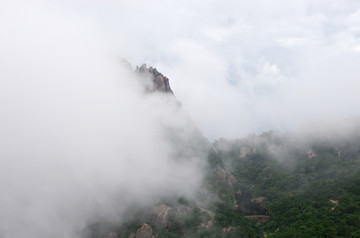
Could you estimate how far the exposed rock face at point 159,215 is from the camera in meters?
133

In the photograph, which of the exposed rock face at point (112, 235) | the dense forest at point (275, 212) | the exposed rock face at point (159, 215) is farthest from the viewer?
the exposed rock face at point (159, 215)

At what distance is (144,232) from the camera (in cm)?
12300

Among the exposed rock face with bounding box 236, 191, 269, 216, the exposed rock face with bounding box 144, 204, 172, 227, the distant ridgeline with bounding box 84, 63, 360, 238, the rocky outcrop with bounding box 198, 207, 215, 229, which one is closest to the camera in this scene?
the distant ridgeline with bounding box 84, 63, 360, 238

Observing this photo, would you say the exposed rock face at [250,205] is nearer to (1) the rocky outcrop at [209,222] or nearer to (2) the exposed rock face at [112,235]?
(1) the rocky outcrop at [209,222]

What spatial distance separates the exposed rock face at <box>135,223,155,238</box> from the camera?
4818 inches

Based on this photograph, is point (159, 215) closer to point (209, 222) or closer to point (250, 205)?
point (209, 222)

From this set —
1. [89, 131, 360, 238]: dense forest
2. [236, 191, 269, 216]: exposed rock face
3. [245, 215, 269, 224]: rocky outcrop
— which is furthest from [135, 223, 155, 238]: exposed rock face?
[236, 191, 269, 216]: exposed rock face

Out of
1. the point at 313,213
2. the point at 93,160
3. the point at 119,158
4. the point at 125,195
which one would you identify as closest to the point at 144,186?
the point at 125,195

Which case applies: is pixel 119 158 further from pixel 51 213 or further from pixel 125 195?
pixel 51 213

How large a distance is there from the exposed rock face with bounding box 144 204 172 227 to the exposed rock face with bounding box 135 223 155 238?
903 centimetres

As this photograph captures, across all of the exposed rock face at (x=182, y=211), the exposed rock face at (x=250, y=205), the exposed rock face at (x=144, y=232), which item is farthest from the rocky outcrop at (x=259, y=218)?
the exposed rock face at (x=144, y=232)

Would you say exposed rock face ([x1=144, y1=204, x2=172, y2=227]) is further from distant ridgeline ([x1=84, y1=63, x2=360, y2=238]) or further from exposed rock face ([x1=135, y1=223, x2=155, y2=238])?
exposed rock face ([x1=135, y1=223, x2=155, y2=238])

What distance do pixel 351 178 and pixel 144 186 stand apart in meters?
130

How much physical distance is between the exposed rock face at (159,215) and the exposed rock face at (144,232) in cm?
903
